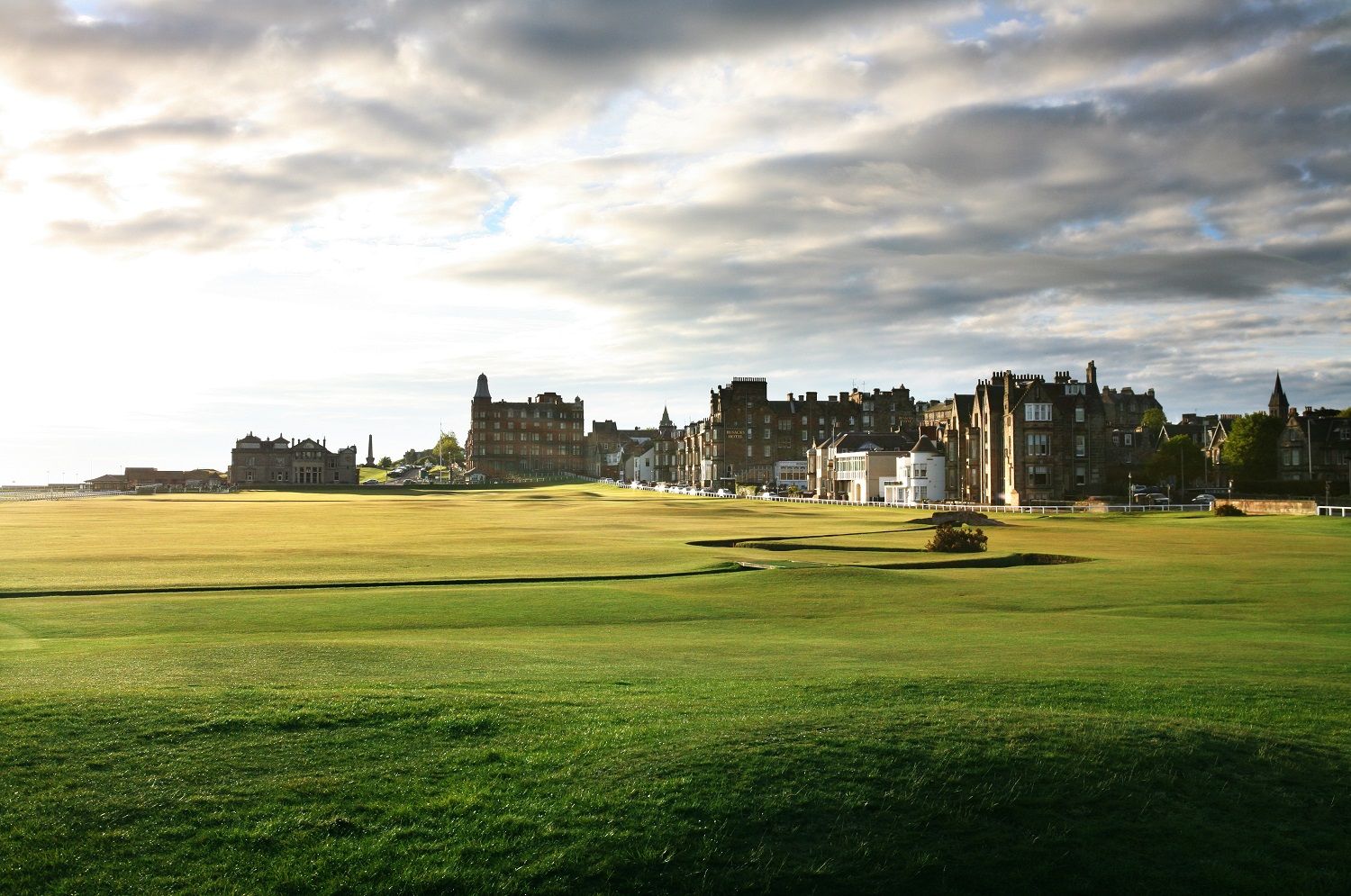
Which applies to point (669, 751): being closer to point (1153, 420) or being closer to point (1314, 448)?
point (1314, 448)

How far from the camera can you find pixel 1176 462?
417 ft

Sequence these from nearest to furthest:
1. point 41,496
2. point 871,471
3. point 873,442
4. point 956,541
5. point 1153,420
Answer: point 956,541 < point 871,471 < point 873,442 < point 41,496 < point 1153,420

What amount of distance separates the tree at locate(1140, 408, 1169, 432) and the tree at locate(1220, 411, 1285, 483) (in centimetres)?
5702

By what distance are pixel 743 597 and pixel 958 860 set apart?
72.6ft

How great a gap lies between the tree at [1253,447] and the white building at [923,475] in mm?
32188

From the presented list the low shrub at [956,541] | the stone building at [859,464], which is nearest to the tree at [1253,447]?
the stone building at [859,464]

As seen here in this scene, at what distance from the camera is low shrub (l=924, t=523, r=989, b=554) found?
50.8 metres

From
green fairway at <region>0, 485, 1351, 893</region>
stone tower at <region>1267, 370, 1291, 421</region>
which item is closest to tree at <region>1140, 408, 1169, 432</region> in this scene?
stone tower at <region>1267, 370, 1291, 421</region>

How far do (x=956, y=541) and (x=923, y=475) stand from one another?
250 ft

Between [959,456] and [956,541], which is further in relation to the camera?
[959,456]

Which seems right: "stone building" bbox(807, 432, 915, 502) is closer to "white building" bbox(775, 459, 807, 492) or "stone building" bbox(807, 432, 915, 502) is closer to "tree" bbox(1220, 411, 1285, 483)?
"tree" bbox(1220, 411, 1285, 483)

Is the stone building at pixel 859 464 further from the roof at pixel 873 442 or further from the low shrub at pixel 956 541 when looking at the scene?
the low shrub at pixel 956 541

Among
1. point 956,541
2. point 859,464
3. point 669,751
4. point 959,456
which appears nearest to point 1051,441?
point 959,456

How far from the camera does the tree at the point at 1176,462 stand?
127m
